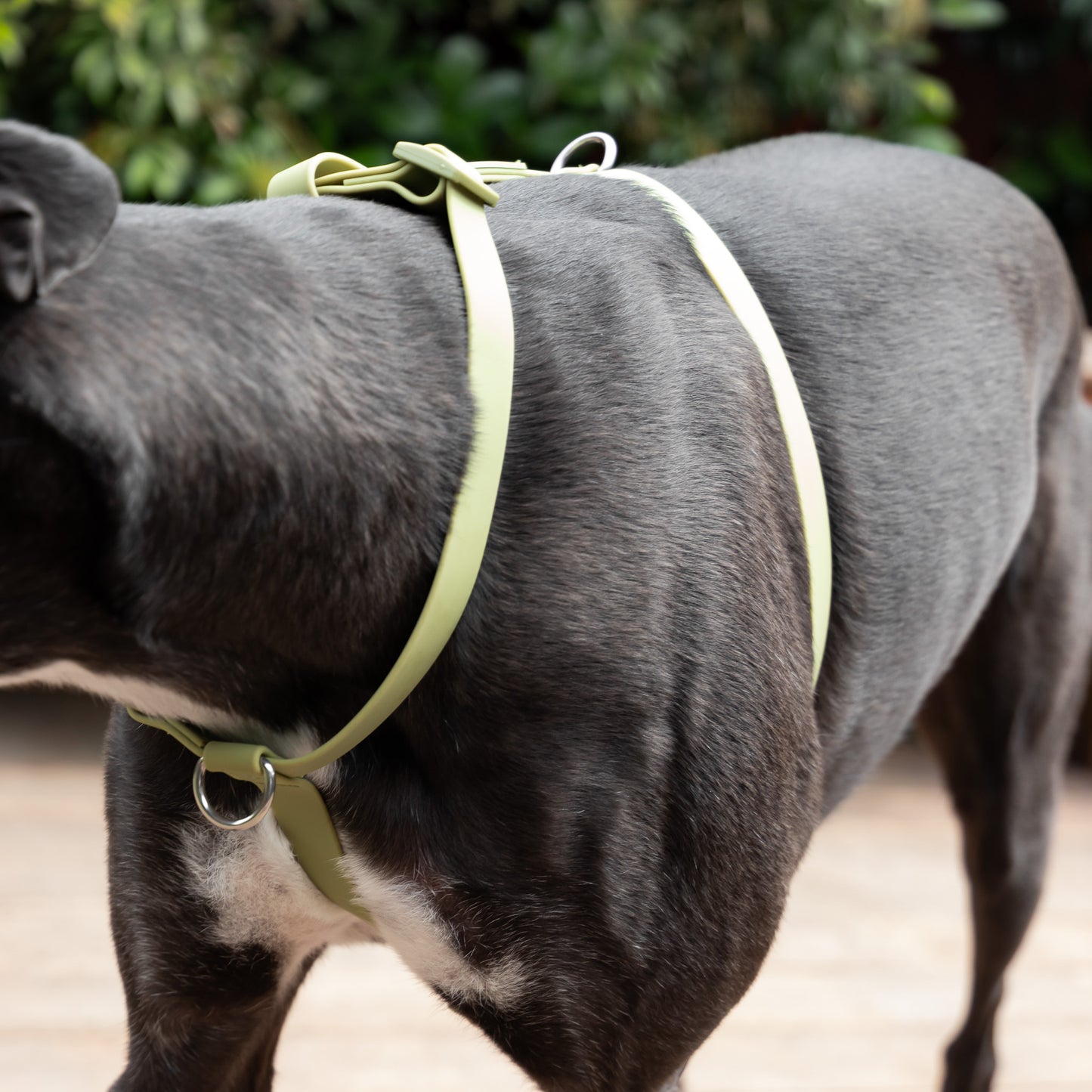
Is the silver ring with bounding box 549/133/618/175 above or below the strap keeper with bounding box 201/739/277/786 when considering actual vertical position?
above

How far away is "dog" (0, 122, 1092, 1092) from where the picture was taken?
94cm

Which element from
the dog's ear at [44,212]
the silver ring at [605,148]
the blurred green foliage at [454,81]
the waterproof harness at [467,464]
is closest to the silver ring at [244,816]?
the waterproof harness at [467,464]

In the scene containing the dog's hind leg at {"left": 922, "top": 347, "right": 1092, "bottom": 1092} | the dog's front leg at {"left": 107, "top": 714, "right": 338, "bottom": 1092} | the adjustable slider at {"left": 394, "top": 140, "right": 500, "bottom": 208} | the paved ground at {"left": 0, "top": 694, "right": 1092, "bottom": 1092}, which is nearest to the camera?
the adjustable slider at {"left": 394, "top": 140, "right": 500, "bottom": 208}

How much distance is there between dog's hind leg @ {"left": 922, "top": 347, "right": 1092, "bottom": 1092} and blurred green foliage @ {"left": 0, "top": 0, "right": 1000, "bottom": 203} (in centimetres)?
185

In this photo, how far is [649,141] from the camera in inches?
146

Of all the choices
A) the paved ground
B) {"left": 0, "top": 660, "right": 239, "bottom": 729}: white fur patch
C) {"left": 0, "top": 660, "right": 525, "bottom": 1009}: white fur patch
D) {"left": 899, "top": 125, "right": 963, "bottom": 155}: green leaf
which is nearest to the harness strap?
{"left": 0, "top": 660, "right": 525, "bottom": 1009}: white fur patch

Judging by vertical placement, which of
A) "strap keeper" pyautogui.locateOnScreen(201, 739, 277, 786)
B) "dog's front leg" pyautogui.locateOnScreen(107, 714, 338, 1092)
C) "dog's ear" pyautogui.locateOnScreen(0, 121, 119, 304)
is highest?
"dog's ear" pyautogui.locateOnScreen(0, 121, 119, 304)

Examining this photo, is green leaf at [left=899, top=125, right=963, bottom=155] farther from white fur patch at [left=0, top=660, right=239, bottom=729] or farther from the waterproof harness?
white fur patch at [left=0, top=660, right=239, bottom=729]

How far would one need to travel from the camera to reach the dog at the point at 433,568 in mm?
937

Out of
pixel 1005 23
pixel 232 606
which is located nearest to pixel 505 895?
pixel 232 606

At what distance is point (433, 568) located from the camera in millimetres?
1073

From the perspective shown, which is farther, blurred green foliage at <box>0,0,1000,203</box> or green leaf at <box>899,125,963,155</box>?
green leaf at <box>899,125,963,155</box>

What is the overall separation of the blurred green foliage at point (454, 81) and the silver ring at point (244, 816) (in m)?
2.32

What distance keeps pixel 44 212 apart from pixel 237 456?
19cm
